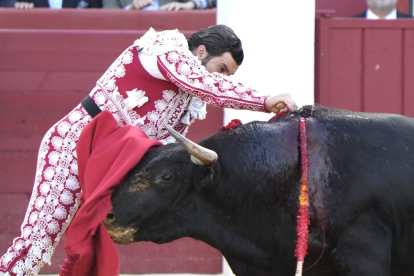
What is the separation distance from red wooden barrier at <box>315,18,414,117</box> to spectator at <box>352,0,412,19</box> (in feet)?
0.93

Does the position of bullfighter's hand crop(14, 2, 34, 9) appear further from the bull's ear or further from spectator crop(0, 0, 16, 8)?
the bull's ear

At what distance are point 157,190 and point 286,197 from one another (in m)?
0.51

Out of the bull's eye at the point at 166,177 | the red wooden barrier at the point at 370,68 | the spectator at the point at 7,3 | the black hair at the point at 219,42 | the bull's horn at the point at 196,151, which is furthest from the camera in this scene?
the spectator at the point at 7,3

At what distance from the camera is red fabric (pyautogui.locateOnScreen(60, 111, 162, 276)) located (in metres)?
2.92

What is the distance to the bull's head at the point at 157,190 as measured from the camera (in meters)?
2.93

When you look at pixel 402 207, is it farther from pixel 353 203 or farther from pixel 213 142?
pixel 213 142

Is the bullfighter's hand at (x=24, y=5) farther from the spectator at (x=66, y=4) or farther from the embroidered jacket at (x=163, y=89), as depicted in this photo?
the embroidered jacket at (x=163, y=89)

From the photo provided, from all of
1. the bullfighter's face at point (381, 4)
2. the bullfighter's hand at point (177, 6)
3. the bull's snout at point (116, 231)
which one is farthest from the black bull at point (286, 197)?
the bullfighter's face at point (381, 4)

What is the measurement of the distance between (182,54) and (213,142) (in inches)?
14.7

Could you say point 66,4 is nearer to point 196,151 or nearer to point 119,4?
point 119,4

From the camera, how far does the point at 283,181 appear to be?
308 cm

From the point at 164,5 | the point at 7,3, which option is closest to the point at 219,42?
the point at 164,5

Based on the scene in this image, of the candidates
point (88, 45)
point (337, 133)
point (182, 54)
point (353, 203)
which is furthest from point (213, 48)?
point (88, 45)

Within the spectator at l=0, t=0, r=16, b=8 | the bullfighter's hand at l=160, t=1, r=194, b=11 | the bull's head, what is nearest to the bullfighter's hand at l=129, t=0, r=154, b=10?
the bullfighter's hand at l=160, t=1, r=194, b=11
